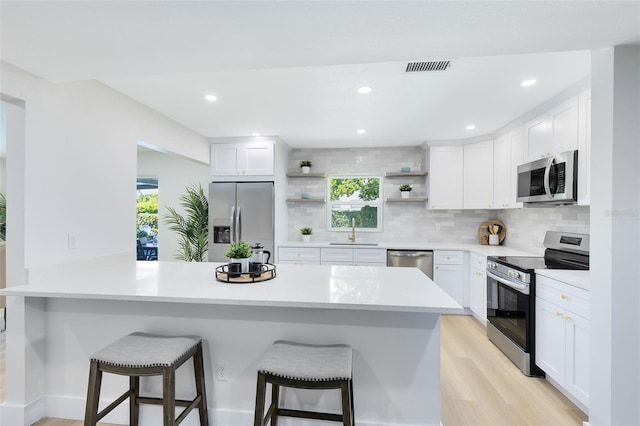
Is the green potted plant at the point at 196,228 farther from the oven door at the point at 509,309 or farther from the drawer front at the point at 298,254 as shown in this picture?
the oven door at the point at 509,309

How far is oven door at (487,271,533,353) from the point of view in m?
2.51

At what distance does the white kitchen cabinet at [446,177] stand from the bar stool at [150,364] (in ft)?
12.3

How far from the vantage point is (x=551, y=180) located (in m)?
2.63

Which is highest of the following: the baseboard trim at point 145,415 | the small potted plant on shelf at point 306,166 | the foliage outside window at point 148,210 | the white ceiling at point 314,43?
the white ceiling at point 314,43

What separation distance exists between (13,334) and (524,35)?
11.1 ft

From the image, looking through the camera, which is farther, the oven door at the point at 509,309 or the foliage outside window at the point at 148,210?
the foliage outside window at the point at 148,210

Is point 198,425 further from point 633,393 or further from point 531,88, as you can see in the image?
point 531,88

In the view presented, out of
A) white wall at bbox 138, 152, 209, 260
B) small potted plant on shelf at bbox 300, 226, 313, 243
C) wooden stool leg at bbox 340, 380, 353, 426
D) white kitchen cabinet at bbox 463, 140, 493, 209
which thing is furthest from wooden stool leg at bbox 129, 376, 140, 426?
white kitchen cabinet at bbox 463, 140, 493, 209

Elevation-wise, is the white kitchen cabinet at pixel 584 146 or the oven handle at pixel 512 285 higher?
the white kitchen cabinet at pixel 584 146

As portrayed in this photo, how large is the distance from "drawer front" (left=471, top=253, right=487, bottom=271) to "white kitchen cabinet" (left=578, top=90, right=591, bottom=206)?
1.28 m

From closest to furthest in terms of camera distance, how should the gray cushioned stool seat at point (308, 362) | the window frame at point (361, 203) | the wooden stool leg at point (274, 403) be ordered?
the gray cushioned stool seat at point (308, 362), the wooden stool leg at point (274, 403), the window frame at point (361, 203)

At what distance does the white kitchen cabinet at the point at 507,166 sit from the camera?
3.40 metres

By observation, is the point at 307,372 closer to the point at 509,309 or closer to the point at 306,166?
the point at 509,309

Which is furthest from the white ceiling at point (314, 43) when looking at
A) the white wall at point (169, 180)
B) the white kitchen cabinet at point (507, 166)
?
the white wall at point (169, 180)
